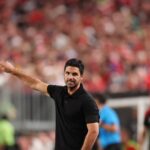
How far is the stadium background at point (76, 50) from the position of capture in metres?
21.4

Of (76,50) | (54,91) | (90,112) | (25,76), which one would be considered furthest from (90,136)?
(76,50)

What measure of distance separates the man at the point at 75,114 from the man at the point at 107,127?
4.55m

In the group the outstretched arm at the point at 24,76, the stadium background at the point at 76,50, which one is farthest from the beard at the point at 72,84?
the stadium background at the point at 76,50

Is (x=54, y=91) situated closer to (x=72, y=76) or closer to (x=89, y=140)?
(x=72, y=76)

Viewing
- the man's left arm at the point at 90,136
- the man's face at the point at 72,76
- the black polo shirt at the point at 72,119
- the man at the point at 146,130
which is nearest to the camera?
the man's left arm at the point at 90,136

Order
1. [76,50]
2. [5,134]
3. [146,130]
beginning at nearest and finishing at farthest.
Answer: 1. [146,130]
2. [5,134]
3. [76,50]

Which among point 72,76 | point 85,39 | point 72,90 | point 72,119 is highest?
point 85,39

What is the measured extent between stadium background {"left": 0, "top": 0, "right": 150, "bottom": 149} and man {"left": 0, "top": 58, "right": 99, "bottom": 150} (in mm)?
8984

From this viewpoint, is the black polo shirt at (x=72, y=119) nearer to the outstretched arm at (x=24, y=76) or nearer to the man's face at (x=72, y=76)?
the man's face at (x=72, y=76)

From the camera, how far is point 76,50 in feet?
83.1

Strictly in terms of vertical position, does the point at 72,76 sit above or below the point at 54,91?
above

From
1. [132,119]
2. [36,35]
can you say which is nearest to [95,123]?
[132,119]

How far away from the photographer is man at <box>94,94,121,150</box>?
16.6 meters

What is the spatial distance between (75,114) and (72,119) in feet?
0.27
